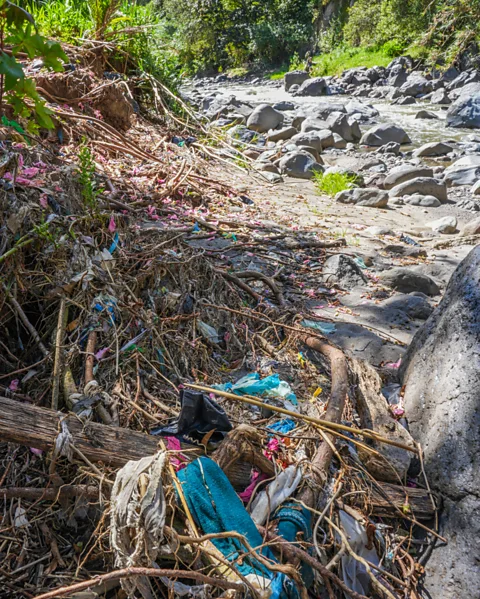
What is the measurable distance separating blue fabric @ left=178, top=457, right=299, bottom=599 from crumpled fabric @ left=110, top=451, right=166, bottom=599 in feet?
0.50

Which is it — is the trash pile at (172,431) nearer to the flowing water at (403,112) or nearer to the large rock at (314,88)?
the flowing water at (403,112)

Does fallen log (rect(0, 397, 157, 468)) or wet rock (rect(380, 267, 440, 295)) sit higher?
fallen log (rect(0, 397, 157, 468))

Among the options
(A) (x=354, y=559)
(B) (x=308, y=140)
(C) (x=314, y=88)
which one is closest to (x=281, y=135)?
(B) (x=308, y=140)

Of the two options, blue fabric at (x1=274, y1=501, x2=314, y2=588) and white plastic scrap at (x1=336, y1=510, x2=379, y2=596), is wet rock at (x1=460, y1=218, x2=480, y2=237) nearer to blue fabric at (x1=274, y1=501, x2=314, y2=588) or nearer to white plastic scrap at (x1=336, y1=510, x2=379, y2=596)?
white plastic scrap at (x1=336, y1=510, x2=379, y2=596)

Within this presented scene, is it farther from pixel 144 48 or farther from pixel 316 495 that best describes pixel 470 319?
pixel 144 48

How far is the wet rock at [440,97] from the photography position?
1551 centimetres

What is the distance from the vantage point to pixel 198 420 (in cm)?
188

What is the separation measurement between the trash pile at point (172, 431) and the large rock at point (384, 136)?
29.4 feet

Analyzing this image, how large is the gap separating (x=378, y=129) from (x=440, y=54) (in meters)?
8.09

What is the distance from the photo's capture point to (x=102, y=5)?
21.7ft

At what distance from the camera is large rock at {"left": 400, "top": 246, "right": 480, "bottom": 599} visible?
163 centimetres

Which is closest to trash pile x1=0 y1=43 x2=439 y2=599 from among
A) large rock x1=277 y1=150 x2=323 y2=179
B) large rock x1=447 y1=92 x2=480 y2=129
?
large rock x1=277 y1=150 x2=323 y2=179

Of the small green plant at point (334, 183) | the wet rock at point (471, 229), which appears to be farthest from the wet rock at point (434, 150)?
the wet rock at point (471, 229)

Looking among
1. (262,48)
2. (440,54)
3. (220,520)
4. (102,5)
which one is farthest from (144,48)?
(262,48)
